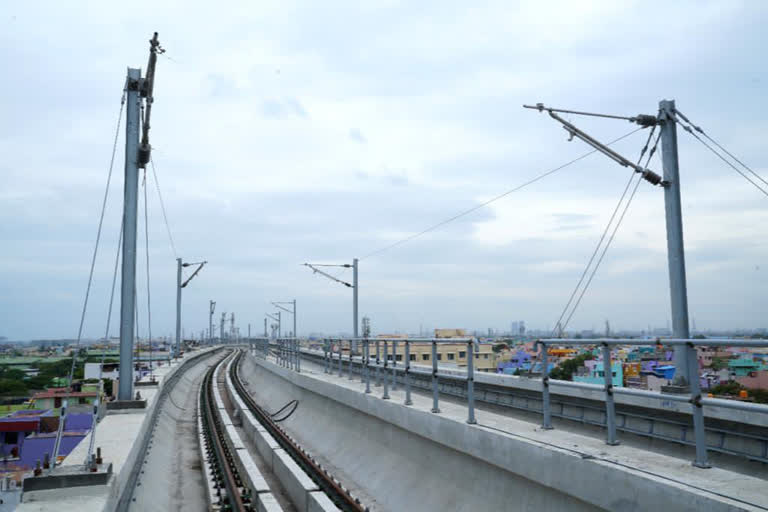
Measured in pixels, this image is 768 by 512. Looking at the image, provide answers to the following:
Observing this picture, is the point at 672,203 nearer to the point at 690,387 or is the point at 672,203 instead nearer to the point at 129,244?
the point at 690,387

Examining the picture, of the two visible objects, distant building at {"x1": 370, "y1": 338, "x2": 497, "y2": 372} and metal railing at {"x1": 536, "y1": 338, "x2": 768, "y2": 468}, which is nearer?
metal railing at {"x1": 536, "y1": 338, "x2": 768, "y2": 468}

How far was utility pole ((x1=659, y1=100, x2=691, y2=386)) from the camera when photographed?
9344mm

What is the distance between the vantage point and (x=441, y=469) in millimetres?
7793

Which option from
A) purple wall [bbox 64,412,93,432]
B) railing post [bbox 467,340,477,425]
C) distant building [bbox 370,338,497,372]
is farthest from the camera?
purple wall [bbox 64,412,93,432]

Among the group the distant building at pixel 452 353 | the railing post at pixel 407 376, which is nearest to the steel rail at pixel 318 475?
the railing post at pixel 407 376

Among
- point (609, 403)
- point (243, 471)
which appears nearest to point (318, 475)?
point (243, 471)

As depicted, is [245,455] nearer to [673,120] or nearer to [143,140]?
[143,140]

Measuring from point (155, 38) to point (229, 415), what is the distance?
13.3 metres

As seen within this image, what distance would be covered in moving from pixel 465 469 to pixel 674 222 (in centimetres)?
557

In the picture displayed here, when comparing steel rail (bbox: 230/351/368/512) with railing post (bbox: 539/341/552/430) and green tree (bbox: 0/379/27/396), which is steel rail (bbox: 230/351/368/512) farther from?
green tree (bbox: 0/379/27/396)

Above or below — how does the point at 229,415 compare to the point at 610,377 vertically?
below

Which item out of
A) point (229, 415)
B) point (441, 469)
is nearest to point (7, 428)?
point (229, 415)

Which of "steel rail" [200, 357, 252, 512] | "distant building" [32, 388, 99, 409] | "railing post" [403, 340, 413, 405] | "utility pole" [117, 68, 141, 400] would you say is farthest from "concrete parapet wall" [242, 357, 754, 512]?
"distant building" [32, 388, 99, 409]

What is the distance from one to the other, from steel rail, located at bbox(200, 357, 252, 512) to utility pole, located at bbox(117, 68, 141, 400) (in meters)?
2.59
